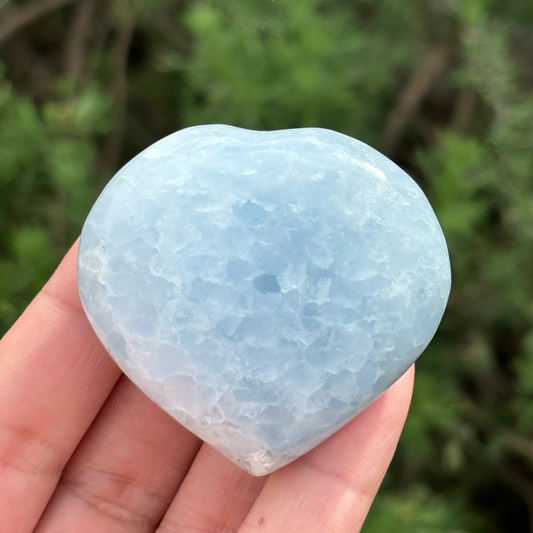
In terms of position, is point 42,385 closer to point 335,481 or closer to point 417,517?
point 335,481

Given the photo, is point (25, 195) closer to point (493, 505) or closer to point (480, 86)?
point (480, 86)

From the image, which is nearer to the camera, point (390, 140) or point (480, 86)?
point (480, 86)

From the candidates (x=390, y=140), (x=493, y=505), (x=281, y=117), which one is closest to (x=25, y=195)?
(x=281, y=117)

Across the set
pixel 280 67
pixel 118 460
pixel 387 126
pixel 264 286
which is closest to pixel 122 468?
pixel 118 460

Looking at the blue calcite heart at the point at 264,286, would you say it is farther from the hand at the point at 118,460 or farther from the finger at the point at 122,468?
the finger at the point at 122,468

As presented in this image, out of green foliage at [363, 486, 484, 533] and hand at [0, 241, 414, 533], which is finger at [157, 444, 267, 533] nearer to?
hand at [0, 241, 414, 533]

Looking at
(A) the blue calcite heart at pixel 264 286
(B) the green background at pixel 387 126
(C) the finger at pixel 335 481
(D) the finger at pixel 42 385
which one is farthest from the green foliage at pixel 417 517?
(D) the finger at pixel 42 385
